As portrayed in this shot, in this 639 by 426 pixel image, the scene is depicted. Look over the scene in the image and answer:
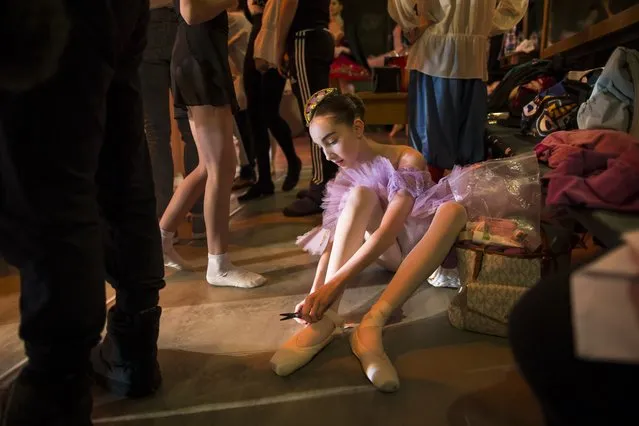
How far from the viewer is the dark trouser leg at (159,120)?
1.86 meters

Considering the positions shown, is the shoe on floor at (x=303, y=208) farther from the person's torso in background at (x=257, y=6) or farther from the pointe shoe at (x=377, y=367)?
the pointe shoe at (x=377, y=367)

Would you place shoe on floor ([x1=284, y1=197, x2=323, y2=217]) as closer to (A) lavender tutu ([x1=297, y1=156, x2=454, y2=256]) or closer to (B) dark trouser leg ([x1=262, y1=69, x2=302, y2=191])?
(B) dark trouser leg ([x1=262, y1=69, x2=302, y2=191])

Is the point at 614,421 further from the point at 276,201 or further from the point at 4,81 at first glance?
the point at 276,201

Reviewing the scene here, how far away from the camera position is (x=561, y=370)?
1.48ft

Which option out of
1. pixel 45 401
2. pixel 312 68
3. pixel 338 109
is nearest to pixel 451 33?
pixel 312 68

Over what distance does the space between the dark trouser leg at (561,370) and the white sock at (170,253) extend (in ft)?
4.52

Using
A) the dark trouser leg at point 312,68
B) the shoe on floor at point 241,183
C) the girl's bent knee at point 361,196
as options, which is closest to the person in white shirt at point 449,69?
the dark trouser leg at point 312,68

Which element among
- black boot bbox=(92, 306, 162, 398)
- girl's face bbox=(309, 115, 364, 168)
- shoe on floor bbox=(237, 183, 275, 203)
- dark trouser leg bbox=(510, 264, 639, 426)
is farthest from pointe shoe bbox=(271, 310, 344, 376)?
shoe on floor bbox=(237, 183, 275, 203)

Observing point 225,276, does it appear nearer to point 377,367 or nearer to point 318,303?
point 318,303

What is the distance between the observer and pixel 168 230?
5.62ft

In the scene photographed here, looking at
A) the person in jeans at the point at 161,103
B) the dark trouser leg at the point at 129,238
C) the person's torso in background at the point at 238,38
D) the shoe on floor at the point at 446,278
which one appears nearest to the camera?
the dark trouser leg at the point at 129,238

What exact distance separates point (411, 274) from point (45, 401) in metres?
0.76

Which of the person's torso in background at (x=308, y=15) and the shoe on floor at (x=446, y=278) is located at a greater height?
the person's torso in background at (x=308, y=15)

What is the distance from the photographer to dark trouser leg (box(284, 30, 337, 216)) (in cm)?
226
